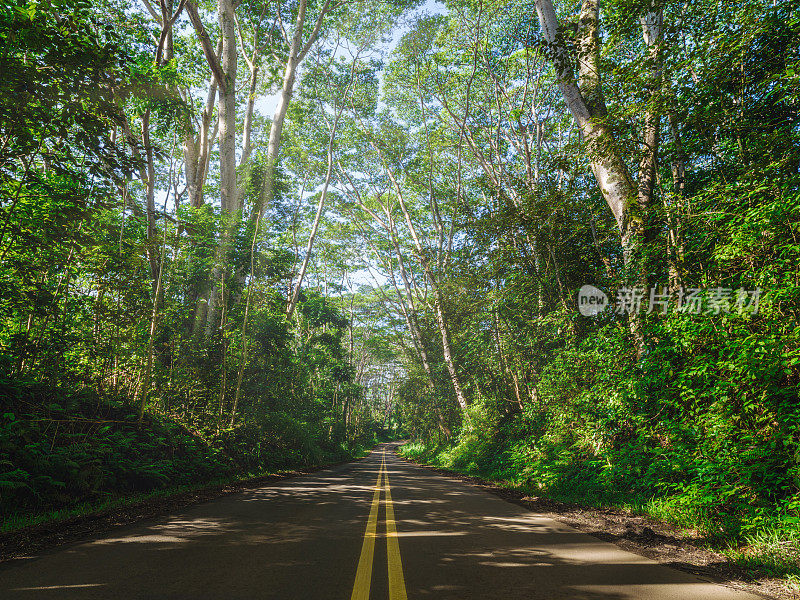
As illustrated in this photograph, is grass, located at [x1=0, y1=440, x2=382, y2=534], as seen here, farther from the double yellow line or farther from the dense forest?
the double yellow line

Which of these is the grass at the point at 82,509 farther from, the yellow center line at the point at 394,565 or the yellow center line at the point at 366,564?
the yellow center line at the point at 394,565

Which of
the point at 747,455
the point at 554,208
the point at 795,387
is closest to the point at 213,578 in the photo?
the point at 747,455

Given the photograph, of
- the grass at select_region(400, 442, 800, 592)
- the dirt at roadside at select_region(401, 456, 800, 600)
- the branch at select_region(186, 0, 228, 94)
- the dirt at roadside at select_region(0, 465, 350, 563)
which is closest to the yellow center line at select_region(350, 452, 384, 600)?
the dirt at roadside at select_region(401, 456, 800, 600)

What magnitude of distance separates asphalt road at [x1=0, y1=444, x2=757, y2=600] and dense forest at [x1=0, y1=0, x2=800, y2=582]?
5.84 ft

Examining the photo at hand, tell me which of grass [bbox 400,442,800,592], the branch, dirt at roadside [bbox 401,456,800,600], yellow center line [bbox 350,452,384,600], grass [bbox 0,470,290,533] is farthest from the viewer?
the branch

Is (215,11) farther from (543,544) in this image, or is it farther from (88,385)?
(543,544)

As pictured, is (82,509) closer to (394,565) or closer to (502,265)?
(394,565)

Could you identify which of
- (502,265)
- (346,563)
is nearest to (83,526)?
(346,563)

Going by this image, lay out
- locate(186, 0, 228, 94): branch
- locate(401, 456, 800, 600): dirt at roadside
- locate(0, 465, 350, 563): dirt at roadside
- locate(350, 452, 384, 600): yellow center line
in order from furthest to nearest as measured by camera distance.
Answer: locate(186, 0, 228, 94): branch
locate(0, 465, 350, 563): dirt at roadside
locate(401, 456, 800, 600): dirt at roadside
locate(350, 452, 384, 600): yellow center line

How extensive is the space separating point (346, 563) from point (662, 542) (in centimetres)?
A: 392

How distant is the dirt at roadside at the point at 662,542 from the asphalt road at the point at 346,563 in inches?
10.8

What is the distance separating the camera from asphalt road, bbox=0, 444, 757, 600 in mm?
3131

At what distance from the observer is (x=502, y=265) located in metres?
13.0

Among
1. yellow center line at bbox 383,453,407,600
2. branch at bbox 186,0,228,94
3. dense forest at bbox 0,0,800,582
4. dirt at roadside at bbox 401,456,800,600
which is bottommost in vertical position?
dirt at roadside at bbox 401,456,800,600
